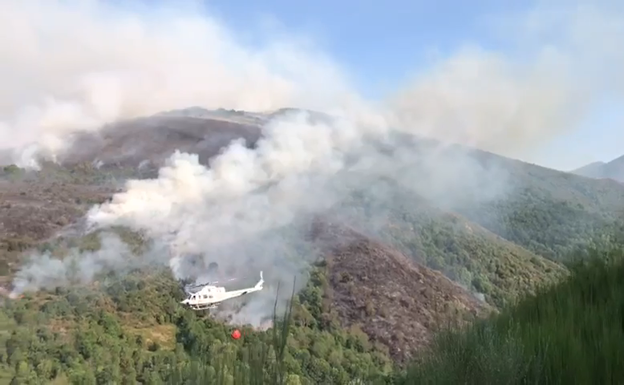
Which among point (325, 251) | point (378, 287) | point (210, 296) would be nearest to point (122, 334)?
point (210, 296)

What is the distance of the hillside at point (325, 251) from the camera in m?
50.8

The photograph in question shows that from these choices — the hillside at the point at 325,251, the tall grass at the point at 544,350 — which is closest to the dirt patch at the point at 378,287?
the hillside at the point at 325,251

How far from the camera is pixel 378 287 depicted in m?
88.9

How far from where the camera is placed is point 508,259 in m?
108

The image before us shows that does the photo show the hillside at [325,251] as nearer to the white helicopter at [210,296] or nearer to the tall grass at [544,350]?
the tall grass at [544,350]

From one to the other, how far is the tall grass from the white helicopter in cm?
7028

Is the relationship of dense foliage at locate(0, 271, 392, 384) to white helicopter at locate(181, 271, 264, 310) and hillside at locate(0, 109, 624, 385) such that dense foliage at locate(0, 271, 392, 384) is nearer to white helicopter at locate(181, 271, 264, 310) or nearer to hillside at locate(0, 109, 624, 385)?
hillside at locate(0, 109, 624, 385)

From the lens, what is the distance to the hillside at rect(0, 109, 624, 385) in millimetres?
50844

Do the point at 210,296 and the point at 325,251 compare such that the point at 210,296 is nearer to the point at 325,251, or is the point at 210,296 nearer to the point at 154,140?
the point at 325,251

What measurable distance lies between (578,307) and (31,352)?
56898 mm

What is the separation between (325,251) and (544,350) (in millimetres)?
92345

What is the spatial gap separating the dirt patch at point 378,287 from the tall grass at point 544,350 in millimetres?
69798

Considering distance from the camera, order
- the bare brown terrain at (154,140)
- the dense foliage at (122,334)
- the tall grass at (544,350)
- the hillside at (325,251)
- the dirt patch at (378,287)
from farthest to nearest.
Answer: the bare brown terrain at (154,140), the dirt patch at (378,287), the hillside at (325,251), the dense foliage at (122,334), the tall grass at (544,350)

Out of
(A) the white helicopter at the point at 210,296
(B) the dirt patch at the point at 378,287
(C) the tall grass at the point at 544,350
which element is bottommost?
(B) the dirt patch at the point at 378,287
